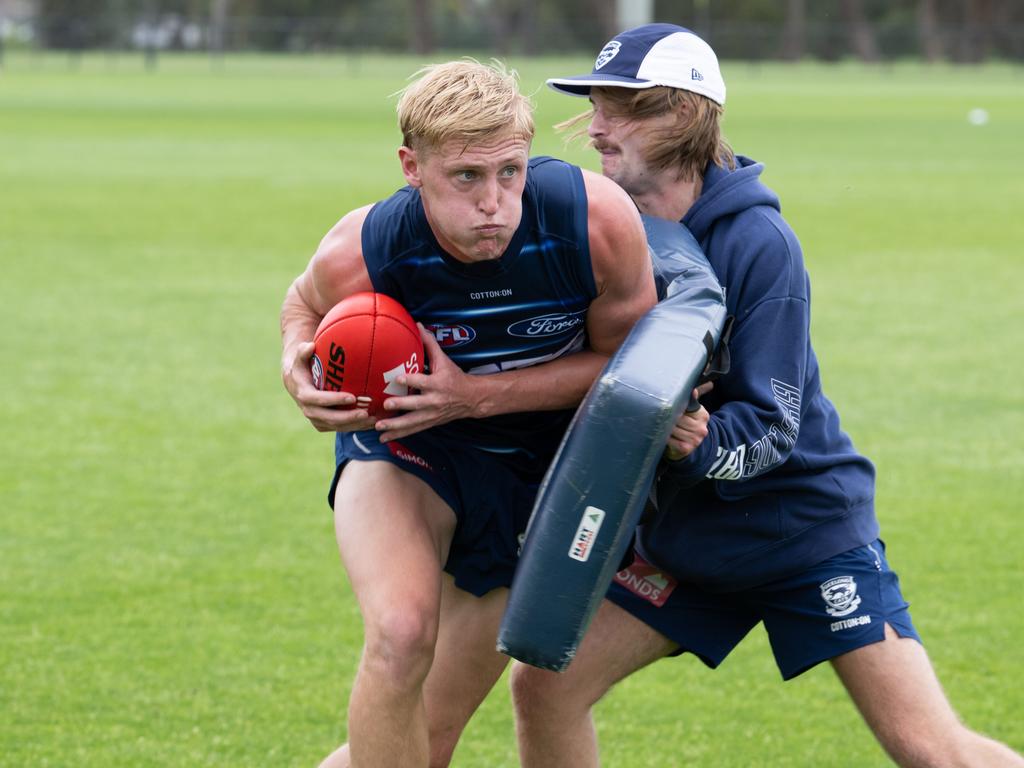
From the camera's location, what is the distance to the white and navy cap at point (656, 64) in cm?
427

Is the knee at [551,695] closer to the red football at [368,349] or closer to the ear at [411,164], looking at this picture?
the red football at [368,349]

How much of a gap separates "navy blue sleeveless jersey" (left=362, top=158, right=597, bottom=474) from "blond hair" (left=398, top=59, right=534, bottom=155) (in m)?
0.19

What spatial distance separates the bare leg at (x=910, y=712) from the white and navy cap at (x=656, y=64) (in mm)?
1536

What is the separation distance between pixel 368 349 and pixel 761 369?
3.23 feet

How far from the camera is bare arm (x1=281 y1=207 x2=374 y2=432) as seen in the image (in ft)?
13.5

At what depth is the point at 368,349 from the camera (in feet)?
13.4

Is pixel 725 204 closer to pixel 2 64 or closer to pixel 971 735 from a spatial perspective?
pixel 971 735

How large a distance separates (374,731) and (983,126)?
110 feet

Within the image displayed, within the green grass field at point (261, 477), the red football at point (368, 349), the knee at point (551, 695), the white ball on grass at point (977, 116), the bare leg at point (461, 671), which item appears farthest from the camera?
the white ball on grass at point (977, 116)

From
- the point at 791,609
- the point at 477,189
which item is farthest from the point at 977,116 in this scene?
the point at 477,189

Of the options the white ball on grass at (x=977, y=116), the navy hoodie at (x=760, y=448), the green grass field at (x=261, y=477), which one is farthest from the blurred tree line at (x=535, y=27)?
the navy hoodie at (x=760, y=448)

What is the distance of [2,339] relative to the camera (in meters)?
12.3

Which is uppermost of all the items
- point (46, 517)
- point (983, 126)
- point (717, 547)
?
point (717, 547)

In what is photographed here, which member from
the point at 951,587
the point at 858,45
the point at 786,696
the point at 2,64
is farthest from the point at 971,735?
the point at 858,45
